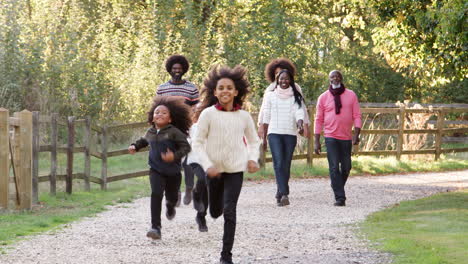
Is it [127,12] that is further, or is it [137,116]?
[127,12]

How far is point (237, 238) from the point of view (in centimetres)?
870

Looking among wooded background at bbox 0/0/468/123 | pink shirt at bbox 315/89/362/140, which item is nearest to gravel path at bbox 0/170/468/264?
pink shirt at bbox 315/89/362/140

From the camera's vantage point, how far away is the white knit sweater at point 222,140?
752cm

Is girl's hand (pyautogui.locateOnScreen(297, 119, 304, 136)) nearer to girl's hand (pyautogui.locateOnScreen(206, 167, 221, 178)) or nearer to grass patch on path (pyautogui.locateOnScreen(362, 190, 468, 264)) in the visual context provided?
grass patch on path (pyautogui.locateOnScreen(362, 190, 468, 264))

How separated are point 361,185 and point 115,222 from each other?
6.66 metres

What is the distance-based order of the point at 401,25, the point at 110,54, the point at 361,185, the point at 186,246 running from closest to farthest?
the point at 186,246 < the point at 361,185 < the point at 401,25 < the point at 110,54

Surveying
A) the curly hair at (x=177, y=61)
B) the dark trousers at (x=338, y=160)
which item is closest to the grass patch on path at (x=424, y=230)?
the dark trousers at (x=338, y=160)

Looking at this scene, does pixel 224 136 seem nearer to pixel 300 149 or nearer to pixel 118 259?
pixel 118 259

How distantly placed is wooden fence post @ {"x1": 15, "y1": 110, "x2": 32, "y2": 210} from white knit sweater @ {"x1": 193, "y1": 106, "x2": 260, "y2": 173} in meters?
4.24

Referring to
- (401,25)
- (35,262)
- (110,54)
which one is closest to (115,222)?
(35,262)

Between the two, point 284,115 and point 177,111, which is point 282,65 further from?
point 177,111

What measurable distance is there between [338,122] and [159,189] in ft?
13.7

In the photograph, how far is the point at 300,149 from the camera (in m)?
19.9

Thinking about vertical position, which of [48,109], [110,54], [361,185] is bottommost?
[361,185]
